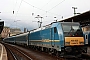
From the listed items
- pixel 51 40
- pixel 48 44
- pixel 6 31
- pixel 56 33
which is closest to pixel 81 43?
pixel 56 33

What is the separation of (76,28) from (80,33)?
1.95 ft

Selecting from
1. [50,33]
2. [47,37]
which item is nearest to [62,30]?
[50,33]

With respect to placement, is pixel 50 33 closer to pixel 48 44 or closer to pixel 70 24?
pixel 48 44

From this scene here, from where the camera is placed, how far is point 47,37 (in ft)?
62.8

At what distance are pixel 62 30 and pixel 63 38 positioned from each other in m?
0.81

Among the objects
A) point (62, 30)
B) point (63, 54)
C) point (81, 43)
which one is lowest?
point (63, 54)

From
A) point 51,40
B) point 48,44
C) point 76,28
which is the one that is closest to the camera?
point 76,28

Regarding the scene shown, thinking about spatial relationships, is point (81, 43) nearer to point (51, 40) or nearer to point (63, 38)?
point (63, 38)

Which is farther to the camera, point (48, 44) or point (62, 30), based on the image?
point (48, 44)

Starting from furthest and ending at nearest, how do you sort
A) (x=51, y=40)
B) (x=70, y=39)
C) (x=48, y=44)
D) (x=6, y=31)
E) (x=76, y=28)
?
(x=6, y=31) → (x=48, y=44) → (x=51, y=40) → (x=76, y=28) → (x=70, y=39)

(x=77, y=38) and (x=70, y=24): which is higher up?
(x=70, y=24)

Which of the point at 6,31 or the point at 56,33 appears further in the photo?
the point at 6,31

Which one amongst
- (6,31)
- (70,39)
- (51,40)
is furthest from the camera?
(6,31)

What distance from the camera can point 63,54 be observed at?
14461 mm
